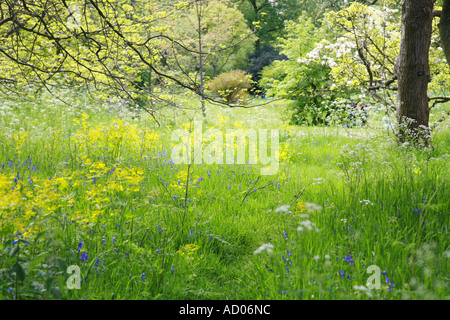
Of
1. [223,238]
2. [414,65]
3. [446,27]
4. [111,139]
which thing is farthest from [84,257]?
[414,65]

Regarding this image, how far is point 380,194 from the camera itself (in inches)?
123

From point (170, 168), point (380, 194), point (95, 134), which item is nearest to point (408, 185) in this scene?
point (380, 194)

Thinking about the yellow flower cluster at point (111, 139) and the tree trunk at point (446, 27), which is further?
the yellow flower cluster at point (111, 139)

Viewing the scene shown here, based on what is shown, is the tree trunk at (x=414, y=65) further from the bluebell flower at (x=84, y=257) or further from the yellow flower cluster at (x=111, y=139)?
the bluebell flower at (x=84, y=257)

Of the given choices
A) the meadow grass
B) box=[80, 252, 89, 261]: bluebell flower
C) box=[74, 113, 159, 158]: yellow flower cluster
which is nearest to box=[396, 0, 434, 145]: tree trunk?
the meadow grass

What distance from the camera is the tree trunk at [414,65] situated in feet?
15.5

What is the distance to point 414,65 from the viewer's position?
497cm

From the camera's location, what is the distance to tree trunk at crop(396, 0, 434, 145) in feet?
15.5

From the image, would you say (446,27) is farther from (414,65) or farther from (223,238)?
(223,238)

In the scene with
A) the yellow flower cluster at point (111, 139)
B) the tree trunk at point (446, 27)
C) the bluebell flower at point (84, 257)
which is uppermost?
the tree trunk at point (446, 27)

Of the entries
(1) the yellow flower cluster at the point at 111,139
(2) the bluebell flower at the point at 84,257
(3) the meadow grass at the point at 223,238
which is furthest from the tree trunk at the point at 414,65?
(2) the bluebell flower at the point at 84,257

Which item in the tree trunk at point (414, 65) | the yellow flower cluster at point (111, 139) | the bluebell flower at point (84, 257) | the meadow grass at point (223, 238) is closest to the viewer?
the meadow grass at point (223, 238)
